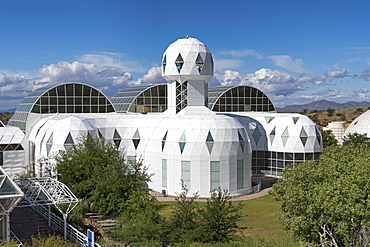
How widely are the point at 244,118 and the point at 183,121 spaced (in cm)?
1380

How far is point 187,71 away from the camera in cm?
4472

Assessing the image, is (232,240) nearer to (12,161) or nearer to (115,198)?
(115,198)

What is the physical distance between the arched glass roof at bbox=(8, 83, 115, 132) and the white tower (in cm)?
1214

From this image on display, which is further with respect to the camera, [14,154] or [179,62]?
[179,62]

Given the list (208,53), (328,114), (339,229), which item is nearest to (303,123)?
(208,53)

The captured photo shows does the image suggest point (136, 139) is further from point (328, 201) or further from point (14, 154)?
point (328, 201)

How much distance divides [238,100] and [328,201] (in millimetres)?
43303

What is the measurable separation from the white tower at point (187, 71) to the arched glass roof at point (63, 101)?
12.1 metres

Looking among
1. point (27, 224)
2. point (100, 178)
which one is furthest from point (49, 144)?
point (100, 178)

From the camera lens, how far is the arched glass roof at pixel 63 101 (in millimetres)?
51094

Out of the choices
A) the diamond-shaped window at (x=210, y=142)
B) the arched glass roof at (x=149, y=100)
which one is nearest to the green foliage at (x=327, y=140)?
the arched glass roof at (x=149, y=100)

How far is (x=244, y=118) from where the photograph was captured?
172 ft

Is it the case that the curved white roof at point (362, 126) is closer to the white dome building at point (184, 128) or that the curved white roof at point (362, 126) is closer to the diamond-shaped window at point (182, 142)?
the white dome building at point (184, 128)

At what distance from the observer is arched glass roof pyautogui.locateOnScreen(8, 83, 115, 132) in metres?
51.1
